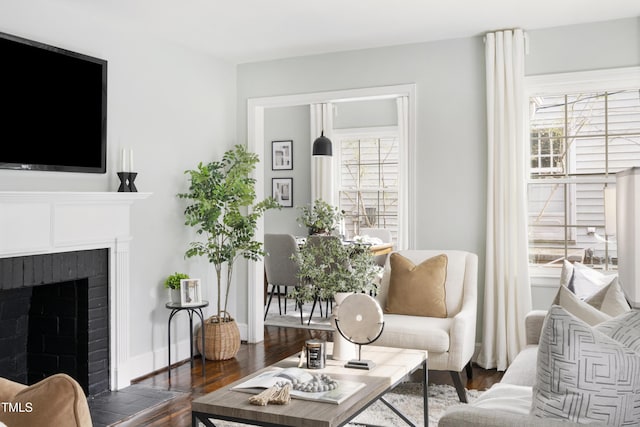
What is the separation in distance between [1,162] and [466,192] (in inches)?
125

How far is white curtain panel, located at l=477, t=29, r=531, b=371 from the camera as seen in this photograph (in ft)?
14.9


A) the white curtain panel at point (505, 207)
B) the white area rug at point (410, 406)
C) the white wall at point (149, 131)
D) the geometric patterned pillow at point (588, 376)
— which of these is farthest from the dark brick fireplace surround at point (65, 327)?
the geometric patterned pillow at point (588, 376)

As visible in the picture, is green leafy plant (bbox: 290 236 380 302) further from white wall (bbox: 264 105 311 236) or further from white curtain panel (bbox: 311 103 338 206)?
white wall (bbox: 264 105 311 236)

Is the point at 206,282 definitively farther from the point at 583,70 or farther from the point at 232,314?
the point at 583,70

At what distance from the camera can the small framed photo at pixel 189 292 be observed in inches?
178

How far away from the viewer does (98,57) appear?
4.11 m

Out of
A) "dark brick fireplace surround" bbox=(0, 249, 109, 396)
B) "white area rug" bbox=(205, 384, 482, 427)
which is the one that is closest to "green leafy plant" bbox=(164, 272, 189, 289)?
"dark brick fireplace surround" bbox=(0, 249, 109, 396)

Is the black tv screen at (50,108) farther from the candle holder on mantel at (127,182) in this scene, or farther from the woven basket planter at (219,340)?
the woven basket planter at (219,340)

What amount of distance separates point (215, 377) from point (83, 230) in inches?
55.2

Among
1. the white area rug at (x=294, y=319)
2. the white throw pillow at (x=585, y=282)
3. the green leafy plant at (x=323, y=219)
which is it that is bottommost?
the white area rug at (x=294, y=319)

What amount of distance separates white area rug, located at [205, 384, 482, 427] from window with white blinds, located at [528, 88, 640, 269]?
1381 mm

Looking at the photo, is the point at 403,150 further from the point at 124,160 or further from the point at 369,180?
the point at 124,160

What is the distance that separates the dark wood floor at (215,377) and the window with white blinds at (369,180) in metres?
2.83

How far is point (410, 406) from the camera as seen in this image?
363 centimetres
